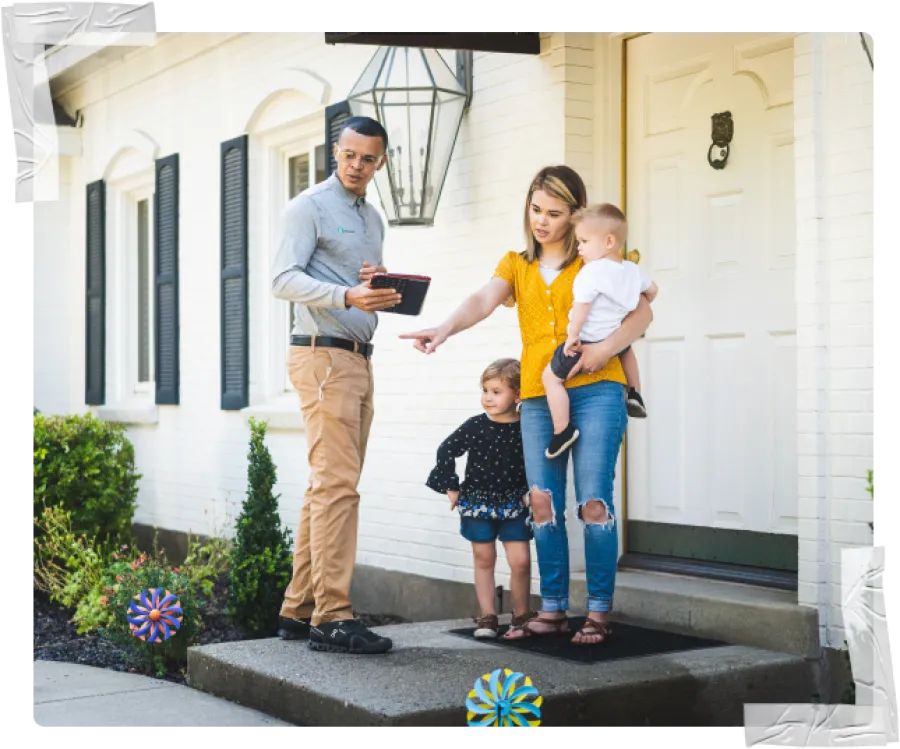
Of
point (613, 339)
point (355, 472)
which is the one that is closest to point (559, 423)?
point (613, 339)

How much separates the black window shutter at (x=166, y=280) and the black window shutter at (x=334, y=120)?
2067mm

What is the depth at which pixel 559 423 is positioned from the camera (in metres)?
4.69

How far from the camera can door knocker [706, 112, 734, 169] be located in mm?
5496

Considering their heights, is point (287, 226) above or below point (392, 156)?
below

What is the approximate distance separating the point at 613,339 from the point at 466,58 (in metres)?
2.10

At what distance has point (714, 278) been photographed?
553cm

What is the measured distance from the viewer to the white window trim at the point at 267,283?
7984 mm

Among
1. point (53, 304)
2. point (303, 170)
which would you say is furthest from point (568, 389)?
point (53, 304)

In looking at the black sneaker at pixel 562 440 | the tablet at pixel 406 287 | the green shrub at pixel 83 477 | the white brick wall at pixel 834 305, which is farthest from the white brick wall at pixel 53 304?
the white brick wall at pixel 834 305

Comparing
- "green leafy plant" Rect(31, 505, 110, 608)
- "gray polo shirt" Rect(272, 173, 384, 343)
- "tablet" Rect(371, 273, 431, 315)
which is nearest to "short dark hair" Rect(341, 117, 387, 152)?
"gray polo shirt" Rect(272, 173, 384, 343)

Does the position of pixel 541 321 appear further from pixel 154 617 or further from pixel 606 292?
pixel 154 617

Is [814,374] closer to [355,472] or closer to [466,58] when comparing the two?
[355,472]

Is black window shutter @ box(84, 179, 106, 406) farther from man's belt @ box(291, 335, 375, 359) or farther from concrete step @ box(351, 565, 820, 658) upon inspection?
man's belt @ box(291, 335, 375, 359)

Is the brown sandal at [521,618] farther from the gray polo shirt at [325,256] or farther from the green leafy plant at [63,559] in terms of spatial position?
the green leafy plant at [63,559]
